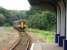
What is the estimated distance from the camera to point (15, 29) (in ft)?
75.0

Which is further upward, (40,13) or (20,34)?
(40,13)

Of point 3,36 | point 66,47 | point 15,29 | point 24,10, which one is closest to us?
point 66,47

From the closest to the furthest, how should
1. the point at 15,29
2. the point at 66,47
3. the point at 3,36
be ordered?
1. the point at 66,47
2. the point at 3,36
3. the point at 15,29

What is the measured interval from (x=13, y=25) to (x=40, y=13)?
3.64 meters

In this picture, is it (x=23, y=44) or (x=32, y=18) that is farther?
(x=32, y=18)

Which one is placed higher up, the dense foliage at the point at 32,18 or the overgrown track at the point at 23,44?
the dense foliage at the point at 32,18

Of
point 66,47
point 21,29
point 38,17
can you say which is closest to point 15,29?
point 21,29

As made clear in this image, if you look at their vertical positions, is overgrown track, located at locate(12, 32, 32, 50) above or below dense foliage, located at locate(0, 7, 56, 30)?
below

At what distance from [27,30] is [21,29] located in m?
1.99

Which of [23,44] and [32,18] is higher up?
[32,18]

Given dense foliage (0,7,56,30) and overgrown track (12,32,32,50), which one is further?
dense foliage (0,7,56,30)

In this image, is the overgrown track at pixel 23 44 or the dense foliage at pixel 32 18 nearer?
the overgrown track at pixel 23 44

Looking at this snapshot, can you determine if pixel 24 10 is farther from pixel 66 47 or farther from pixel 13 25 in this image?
pixel 66 47

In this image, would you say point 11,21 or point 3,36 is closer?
point 3,36
